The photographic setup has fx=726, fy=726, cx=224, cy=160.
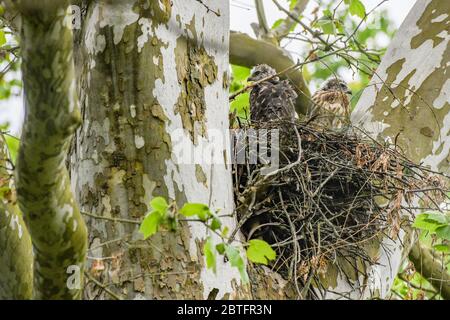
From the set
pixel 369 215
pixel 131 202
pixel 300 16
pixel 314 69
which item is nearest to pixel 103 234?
pixel 131 202

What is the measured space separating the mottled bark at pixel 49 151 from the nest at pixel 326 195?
1.42 metres

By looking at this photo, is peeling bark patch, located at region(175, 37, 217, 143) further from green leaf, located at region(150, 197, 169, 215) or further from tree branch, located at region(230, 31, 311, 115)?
tree branch, located at region(230, 31, 311, 115)

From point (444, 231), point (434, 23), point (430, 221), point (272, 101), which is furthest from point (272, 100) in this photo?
point (444, 231)

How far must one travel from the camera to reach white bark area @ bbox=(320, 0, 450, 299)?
529 centimetres

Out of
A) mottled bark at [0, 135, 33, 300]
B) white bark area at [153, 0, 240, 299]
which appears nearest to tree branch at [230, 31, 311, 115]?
white bark area at [153, 0, 240, 299]

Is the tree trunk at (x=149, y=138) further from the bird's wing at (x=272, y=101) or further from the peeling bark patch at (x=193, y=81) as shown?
the bird's wing at (x=272, y=101)

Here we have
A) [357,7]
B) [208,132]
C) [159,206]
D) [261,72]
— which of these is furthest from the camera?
[261,72]

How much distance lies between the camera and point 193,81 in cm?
379

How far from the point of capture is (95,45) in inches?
147

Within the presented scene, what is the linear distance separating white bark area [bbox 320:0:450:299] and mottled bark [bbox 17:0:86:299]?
273 centimetres

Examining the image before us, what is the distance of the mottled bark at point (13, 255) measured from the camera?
374cm

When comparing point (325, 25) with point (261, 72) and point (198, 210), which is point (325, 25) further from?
point (198, 210)

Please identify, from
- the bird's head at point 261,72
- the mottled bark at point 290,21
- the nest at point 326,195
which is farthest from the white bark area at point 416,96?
the mottled bark at point 290,21

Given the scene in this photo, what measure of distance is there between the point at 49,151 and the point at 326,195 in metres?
2.48
